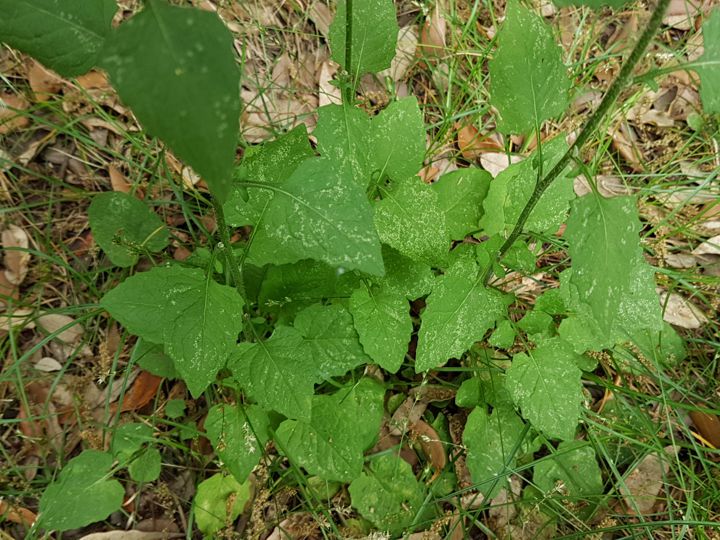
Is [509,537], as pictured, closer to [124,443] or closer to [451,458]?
[451,458]

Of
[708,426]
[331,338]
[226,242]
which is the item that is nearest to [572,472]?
[708,426]

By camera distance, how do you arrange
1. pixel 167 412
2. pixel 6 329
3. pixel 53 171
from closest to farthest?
pixel 167 412 < pixel 6 329 < pixel 53 171

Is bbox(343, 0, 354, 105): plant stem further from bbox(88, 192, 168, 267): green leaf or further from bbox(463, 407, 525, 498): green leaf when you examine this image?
bbox(463, 407, 525, 498): green leaf

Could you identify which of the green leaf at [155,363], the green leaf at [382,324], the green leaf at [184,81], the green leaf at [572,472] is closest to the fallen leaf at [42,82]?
the green leaf at [155,363]

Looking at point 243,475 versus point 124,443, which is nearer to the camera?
point 243,475

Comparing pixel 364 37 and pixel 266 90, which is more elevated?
pixel 364 37

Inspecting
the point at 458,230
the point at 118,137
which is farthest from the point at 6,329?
the point at 458,230

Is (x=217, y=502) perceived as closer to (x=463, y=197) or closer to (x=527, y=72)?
(x=463, y=197)

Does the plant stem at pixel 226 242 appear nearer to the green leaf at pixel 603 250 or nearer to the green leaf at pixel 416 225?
the green leaf at pixel 416 225
